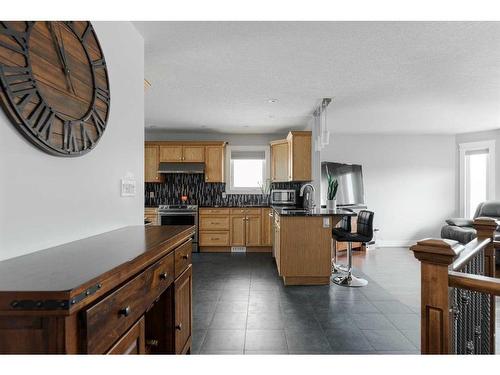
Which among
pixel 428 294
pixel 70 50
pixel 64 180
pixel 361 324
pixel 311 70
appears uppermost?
pixel 311 70

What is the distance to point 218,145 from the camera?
6047 mm

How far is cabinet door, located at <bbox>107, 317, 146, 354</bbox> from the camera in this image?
0.92 metres

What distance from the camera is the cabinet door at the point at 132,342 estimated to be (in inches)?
36.4

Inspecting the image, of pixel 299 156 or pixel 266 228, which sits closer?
pixel 299 156

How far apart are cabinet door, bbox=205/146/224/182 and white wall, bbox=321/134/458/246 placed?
2725 millimetres

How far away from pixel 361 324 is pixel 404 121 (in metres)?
4.13

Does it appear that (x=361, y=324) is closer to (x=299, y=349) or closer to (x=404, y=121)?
(x=299, y=349)

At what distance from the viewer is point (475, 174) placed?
253 inches

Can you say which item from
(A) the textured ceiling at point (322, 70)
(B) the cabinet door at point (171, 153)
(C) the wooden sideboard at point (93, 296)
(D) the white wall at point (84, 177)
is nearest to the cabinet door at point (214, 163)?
(B) the cabinet door at point (171, 153)

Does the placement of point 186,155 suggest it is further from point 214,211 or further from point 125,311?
point 125,311

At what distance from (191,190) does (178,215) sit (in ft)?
2.64

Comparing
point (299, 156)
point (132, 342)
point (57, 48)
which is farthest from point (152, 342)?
point (299, 156)
